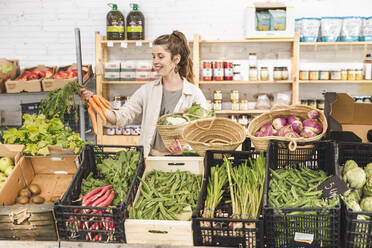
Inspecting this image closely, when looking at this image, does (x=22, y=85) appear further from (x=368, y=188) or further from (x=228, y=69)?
(x=368, y=188)

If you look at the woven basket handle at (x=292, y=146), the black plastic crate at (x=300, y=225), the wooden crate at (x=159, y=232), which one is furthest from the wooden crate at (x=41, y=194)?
the woven basket handle at (x=292, y=146)

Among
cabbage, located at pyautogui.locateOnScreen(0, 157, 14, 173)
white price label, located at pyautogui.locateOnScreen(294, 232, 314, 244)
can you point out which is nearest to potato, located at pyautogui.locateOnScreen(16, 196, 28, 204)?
cabbage, located at pyautogui.locateOnScreen(0, 157, 14, 173)

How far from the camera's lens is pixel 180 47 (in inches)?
115

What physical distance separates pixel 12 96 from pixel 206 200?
477cm

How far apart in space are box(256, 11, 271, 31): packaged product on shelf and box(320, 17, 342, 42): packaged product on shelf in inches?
30.3

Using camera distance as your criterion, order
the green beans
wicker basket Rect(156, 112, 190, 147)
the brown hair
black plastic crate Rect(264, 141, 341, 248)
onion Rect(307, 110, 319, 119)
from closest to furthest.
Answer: black plastic crate Rect(264, 141, 341, 248)
the green beans
onion Rect(307, 110, 319, 119)
wicker basket Rect(156, 112, 190, 147)
the brown hair

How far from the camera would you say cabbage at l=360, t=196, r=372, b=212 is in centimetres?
153

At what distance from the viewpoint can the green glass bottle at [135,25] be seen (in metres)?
5.03

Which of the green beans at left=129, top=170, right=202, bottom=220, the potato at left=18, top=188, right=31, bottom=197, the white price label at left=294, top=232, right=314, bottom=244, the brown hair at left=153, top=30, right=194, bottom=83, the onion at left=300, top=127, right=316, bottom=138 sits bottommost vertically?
the potato at left=18, top=188, right=31, bottom=197

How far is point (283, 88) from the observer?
17.6 ft

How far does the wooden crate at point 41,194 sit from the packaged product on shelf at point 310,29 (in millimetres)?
3866

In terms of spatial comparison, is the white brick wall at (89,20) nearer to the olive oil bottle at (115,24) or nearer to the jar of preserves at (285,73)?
the olive oil bottle at (115,24)

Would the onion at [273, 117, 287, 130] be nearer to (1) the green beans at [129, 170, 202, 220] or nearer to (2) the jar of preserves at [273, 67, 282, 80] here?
(1) the green beans at [129, 170, 202, 220]

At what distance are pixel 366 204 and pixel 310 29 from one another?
3.82m
